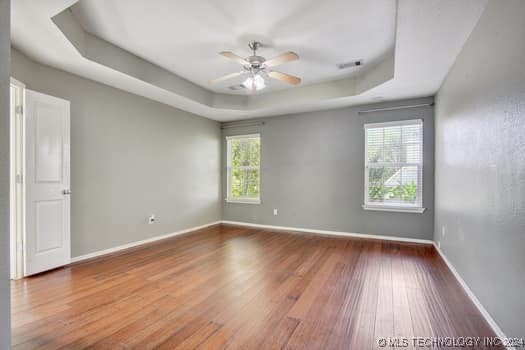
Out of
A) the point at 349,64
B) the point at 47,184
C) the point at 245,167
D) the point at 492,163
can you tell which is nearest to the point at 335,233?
the point at 245,167

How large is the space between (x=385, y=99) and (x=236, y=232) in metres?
3.92

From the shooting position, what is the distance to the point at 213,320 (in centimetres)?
211

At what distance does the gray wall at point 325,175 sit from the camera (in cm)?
452

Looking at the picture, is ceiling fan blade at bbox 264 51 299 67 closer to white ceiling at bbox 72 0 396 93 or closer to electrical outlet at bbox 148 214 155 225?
white ceiling at bbox 72 0 396 93

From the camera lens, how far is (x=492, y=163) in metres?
1.99

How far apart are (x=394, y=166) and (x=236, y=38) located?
3521 millimetres

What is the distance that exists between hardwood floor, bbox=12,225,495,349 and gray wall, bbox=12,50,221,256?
24.0 inches

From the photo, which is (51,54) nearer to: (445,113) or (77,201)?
(77,201)

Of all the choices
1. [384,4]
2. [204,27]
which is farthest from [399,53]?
[204,27]

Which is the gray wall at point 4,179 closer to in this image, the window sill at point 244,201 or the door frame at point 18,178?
the door frame at point 18,178

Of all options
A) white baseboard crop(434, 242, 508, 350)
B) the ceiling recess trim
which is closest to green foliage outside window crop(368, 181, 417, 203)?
white baseboard crop(434, 242, 508, 350)

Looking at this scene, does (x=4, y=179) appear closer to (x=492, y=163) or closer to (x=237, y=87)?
(x=492, y=163)

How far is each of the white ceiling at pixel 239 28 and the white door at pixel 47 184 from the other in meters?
1.16

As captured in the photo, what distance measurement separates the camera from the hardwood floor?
6.21 ft
